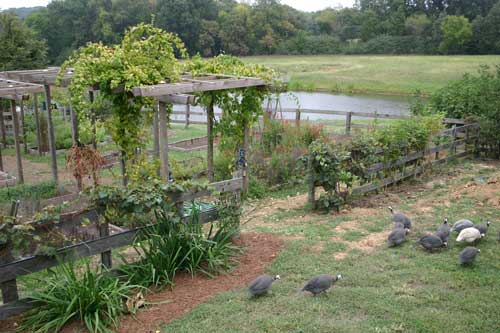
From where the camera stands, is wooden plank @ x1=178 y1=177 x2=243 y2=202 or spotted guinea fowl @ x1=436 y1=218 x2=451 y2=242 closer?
wooden plank @ x1=178 y1=177 x2=243 y2=202

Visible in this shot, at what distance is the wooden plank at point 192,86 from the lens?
7008mm

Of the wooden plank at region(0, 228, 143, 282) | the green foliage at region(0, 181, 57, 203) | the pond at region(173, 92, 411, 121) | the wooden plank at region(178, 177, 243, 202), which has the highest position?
the wooden plank at region(178, 177, 243, 202)

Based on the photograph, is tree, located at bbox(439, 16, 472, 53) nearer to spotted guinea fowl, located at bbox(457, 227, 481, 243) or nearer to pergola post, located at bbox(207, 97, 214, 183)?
pergola post, located at bbox(207, 97, 214, 183)

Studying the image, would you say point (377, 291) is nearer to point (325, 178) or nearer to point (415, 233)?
point (415, 233)

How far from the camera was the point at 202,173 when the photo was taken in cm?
1117

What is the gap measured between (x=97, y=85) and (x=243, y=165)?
11.1 ft

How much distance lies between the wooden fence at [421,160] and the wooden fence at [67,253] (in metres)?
3.84

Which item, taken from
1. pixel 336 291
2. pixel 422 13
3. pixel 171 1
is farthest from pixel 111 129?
pixel 422 13

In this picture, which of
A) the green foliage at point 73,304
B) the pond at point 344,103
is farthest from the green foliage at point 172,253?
the pond at point 344,103

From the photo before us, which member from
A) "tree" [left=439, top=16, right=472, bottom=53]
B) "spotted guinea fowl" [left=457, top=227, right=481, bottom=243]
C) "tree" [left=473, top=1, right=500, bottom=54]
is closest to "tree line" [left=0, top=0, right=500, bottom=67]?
"tree" [left=439, top=16, right=472, bottom=53]

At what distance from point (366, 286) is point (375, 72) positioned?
42570mm

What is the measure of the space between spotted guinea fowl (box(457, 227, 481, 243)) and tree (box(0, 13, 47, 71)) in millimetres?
19240

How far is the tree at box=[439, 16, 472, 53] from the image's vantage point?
56.5m

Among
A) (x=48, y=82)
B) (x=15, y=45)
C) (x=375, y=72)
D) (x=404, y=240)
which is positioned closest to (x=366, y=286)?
(x=404, y=240)
